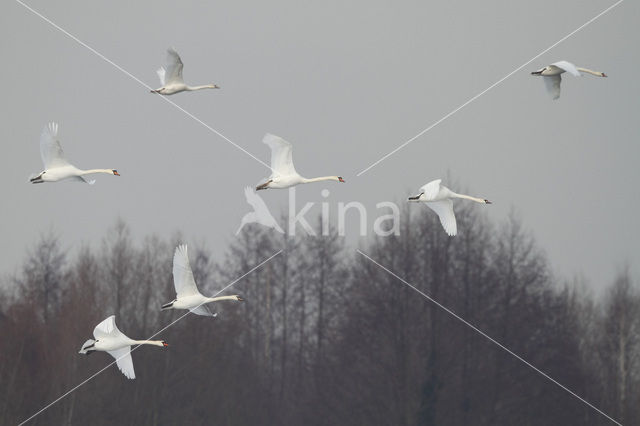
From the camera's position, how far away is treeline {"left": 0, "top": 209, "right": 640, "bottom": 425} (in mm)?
64562

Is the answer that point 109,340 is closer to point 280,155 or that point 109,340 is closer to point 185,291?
point 185,291

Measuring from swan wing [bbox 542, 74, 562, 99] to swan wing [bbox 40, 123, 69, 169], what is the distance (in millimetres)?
14043

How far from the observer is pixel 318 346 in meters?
80.1

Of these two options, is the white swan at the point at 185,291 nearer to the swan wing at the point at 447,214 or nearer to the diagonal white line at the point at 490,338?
the swan wing at the point at 447,214

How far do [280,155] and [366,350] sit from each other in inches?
1229

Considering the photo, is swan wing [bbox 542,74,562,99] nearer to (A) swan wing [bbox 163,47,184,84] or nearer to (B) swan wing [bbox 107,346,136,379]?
(A) swan wing [bbox 163,47,184,84]

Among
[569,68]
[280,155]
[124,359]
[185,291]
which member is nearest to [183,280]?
[185,291]

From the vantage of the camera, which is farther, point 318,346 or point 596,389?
point 318,346

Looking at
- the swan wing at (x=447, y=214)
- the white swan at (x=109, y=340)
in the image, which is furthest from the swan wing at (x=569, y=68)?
the white swan at (x=109, y=340)

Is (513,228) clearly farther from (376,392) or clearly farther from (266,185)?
(266,185)

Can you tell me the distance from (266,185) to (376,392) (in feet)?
95.5

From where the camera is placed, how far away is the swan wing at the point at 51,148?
37625 mm

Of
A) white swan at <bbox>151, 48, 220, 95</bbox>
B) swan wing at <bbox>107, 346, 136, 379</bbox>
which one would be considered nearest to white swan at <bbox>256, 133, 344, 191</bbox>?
white swan at <bbox>151, 48, 220, 95</bbox>

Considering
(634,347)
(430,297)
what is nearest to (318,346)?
(430,297)
